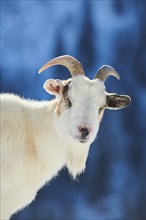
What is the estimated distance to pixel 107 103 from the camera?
11836 mm

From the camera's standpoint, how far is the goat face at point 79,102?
10945 millimetres

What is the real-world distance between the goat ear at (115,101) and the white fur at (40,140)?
0.39 m

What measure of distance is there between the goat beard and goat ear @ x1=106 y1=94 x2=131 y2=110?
0.99 metres

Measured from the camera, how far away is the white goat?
36.7 ft

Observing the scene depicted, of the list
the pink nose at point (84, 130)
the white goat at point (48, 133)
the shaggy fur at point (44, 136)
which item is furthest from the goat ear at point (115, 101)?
the pink nose at point (84, 130)

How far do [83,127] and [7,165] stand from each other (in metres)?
1.60

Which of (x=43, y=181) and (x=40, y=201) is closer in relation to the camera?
(x=43, y=181)

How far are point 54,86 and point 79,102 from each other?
0.72 metres

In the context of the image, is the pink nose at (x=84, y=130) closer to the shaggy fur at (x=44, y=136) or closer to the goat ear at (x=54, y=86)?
the shaggy fur at (x=44, y=136)

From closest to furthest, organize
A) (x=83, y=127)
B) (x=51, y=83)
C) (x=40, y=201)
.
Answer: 1. (x=83, y=127)
2. (x=51, y=83)
3. (x=40, y=201)

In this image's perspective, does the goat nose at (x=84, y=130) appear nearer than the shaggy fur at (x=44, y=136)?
Yes

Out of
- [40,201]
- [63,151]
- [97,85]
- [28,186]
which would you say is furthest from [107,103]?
[40,201]

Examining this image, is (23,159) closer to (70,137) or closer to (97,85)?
(70,137)

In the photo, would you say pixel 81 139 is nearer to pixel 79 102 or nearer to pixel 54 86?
pixel 79 102
